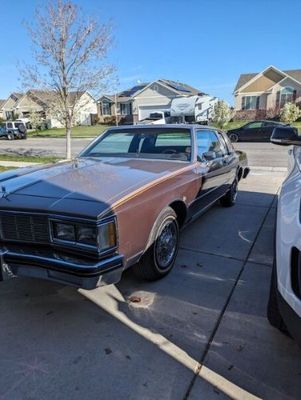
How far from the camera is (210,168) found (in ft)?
15.4

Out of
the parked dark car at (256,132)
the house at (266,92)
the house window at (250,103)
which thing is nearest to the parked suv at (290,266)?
the parked dark car at (256,132)

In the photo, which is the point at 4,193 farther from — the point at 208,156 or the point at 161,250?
the point at 208,156

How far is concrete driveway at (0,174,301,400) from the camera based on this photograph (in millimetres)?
2145

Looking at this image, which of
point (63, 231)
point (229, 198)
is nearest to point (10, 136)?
point (229, 198)

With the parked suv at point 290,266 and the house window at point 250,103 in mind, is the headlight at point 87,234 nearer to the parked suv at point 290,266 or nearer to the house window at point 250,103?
the parked suv at point 290,266

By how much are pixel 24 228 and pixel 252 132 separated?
21658 millimetres

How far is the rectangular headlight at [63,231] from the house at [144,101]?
136ft

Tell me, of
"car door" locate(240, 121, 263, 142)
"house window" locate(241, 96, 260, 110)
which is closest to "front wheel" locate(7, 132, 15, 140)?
"car door" locate(240, 121, 263, 142)

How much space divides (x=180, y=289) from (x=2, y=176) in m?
2.19

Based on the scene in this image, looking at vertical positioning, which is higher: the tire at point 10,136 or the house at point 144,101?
the house at point 144,101

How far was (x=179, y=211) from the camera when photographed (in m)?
3.87

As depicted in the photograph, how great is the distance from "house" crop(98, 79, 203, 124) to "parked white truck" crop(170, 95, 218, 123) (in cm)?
803

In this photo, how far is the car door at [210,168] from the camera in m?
4.39

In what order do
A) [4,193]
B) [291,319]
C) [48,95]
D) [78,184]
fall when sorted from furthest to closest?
1. [48,95]
2. [78,184]
3. [4,193]
4. [291,319]
